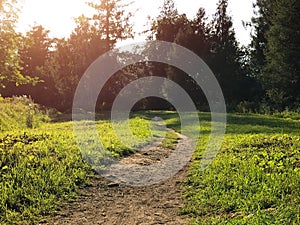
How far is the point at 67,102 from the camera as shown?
45.2m

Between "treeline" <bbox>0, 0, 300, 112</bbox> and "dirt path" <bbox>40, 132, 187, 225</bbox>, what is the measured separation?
91.5 ft

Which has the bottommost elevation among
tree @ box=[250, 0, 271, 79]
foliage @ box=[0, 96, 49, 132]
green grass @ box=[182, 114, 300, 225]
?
green grass @ box=[182, 114, 300, 225]

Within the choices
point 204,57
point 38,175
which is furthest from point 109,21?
point 38,175

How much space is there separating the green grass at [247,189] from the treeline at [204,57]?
24.9m

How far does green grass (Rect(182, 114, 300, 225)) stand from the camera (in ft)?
17.4

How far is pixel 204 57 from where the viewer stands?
48.0 meters

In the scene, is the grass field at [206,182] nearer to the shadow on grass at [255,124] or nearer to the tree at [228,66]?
the shadow on grass at [255,124]

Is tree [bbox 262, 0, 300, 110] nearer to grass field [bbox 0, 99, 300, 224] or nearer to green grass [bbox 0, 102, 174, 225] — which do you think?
grass field [bbox 0, 99, 300, 224]

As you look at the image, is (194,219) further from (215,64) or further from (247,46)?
(247,46)

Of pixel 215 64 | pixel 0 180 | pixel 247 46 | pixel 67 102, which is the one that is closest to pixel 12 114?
pixel 0 180

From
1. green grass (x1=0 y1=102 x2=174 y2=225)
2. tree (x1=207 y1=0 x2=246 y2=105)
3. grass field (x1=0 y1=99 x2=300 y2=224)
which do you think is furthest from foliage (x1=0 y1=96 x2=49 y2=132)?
tree (x1=207 y1=0 x2=246 y2=105)

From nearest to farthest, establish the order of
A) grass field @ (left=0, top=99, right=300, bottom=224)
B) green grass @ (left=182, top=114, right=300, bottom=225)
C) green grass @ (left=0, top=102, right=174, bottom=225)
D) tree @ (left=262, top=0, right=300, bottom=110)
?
1. green grass @ (left=182, top=114, right=300, bottom=225)
2. grass field @ (left=0, top=99, right=300, bottom=224)
3. green grass @ (left=0, top=102, right=174, bottom=225)
4. tree @ (left=262, top=0, right=300, bottom=110)

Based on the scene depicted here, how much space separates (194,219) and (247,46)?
152ft

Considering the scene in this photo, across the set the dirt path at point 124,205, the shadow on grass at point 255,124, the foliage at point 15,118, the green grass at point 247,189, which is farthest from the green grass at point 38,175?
the shadow on grass at point 255,124
